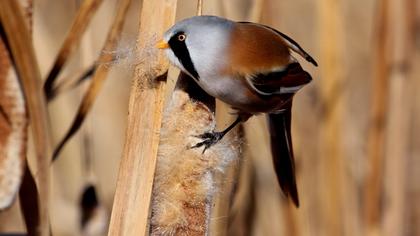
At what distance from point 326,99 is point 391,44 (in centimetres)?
17

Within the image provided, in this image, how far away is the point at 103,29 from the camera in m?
1.58

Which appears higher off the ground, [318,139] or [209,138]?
A: [209,138]

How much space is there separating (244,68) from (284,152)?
19cm

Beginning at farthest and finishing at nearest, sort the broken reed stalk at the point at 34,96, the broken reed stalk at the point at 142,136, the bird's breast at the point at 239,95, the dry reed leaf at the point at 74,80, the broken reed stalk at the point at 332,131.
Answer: the broken reed stalk at the point at 332,131 → the dry reed leaf at the point at 74,80 → the broken reed stalk at the point at 34,96 → the bird's breast at the point at 239,95 → the broken reed stalk at the point at 142,136

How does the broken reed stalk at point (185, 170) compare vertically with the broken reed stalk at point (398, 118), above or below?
above

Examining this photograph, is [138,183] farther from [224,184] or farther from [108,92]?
[108,92]

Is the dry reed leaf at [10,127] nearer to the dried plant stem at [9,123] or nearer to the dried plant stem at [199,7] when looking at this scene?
the dried plant stem at [9,123]

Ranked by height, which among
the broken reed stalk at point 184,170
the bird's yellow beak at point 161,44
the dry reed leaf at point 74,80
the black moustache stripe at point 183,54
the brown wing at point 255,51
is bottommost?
the dry reed leaf at point 74,80

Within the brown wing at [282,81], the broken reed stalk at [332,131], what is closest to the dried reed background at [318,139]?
the broken reed stalk at [332,131]

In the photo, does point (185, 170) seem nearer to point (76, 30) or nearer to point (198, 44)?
point (198, 44)

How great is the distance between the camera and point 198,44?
90 cm

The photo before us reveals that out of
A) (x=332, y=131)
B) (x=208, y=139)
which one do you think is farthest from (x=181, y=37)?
(x=332, y=131)

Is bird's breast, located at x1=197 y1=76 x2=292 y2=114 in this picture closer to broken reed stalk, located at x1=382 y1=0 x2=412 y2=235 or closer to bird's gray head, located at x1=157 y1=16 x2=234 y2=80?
bird's gray head, located at x1=157 y1=16 x2=234 y2=80

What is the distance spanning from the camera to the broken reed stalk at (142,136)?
0.83 metres
